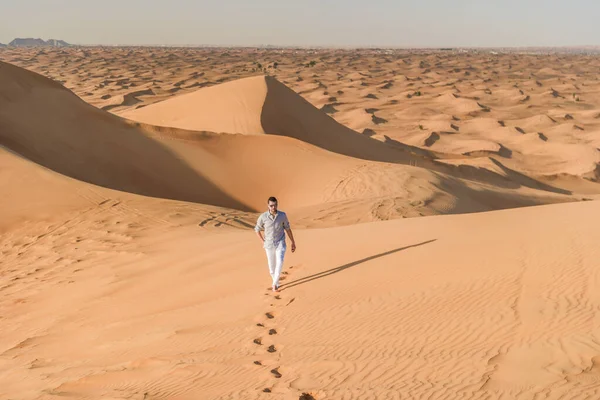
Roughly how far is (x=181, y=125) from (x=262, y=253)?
539 inches

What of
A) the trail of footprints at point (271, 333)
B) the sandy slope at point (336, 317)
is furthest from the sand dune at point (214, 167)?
the trail of footprints at point (271, 333)

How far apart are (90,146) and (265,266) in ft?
30.8

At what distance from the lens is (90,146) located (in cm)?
1603

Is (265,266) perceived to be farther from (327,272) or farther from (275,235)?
(275,235)

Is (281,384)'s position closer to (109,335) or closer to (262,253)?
(109,335)

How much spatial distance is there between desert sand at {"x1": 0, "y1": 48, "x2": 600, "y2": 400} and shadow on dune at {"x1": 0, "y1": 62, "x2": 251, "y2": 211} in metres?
0.06

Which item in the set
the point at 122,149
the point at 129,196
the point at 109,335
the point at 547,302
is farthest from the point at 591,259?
the point at 122,149

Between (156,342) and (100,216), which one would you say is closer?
(156,342)

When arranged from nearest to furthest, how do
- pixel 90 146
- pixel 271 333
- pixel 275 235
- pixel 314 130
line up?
pixel 271 333, pixel 275 235, pixel 90 146, pixel 314 130

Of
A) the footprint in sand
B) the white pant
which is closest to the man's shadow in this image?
the white pant

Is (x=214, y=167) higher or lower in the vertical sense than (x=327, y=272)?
lower

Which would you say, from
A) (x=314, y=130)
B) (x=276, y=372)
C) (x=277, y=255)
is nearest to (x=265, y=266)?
(x=277, y=255)

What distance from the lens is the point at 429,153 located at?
22.5 m

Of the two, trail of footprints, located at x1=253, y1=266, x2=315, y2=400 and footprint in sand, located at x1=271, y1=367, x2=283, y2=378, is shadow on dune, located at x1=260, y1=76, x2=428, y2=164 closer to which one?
trail of footprints, located at x1=253, y1=266, x2=315, y2=400
